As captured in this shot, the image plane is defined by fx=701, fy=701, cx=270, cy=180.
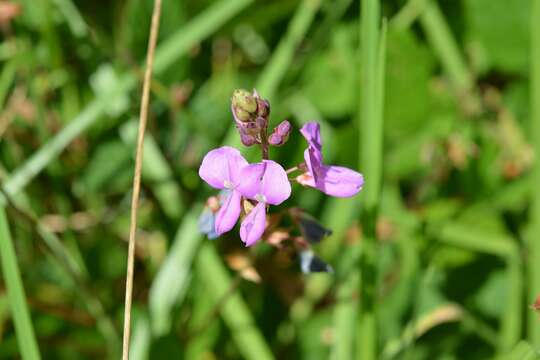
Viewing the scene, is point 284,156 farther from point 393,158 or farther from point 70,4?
point 70,4

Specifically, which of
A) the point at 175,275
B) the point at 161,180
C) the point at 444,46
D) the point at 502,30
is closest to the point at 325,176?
the point at 175,275

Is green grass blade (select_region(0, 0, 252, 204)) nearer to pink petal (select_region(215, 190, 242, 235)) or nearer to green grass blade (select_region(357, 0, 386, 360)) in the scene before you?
green grass blade (select_region(357, 0, 386, 360))

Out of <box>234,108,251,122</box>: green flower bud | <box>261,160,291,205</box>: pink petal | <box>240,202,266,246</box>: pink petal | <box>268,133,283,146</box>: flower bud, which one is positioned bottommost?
<box>240,202,266,246</box>: pink petal

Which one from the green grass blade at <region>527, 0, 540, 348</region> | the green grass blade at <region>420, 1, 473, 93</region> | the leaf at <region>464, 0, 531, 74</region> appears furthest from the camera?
the leaf at <region>464, 0, 531, 74</region>

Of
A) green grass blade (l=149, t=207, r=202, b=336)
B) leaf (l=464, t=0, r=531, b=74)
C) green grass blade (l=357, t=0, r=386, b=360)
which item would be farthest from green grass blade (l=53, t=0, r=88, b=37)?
leaf (l=464, t=0, r=531, b=74)

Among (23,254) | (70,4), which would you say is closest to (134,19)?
(70,4)

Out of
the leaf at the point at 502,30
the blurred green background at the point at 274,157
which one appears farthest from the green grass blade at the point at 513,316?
the leaf at the point at 502,30

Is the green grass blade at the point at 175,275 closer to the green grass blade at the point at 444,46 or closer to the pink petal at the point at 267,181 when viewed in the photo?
the pink petal at the point at 267,181
